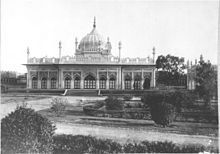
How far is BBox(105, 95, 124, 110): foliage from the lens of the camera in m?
5.79

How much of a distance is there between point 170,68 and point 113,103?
1481 mm

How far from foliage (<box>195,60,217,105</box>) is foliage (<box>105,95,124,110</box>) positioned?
1.70 m

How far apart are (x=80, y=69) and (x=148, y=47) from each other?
215 cm

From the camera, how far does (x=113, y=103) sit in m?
5.82

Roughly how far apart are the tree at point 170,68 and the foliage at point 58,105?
7.44 ft

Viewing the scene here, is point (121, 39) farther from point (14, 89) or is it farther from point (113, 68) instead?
point (14, 89)

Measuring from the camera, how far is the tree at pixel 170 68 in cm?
566

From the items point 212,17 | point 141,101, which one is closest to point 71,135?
point 141,101

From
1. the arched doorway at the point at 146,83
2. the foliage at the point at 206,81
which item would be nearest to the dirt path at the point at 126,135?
the foliage at the point at 206,81

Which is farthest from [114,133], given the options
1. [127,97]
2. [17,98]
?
[17,98]

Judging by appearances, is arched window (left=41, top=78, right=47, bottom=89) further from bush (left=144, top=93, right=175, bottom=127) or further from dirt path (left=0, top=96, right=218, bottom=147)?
bush (left=144, top=93, right=175, bottom=127)

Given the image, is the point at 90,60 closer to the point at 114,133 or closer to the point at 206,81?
the point at 114,133

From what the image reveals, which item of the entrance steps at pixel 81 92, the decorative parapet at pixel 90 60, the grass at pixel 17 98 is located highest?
the decorative parapet at pixel 90 60

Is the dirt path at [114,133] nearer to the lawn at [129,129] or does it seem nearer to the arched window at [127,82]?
the lawn at [129,129]
